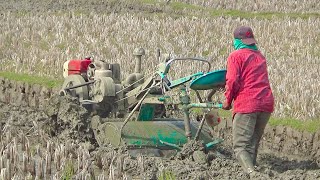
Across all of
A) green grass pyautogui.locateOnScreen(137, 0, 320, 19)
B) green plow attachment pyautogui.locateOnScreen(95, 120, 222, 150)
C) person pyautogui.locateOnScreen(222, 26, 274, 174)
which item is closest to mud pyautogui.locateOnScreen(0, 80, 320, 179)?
green plow attachment pyautogui.locateOnScreen(95, 120, 222, 150)

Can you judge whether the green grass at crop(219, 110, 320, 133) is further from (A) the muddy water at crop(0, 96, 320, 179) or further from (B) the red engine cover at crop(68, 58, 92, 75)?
(B) the red engine cover at crop(68, 58, 92, 75)

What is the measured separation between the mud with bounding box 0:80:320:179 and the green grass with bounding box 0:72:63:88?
1636 millimetres

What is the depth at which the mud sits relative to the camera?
6.45 m


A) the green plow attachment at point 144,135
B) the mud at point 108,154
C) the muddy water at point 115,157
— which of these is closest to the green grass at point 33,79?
the mud at point 108,154

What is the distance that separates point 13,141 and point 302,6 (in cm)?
1868

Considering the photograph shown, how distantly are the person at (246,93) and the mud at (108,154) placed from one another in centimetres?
26

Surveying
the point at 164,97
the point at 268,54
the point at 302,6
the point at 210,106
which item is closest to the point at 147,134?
the point at 164,97

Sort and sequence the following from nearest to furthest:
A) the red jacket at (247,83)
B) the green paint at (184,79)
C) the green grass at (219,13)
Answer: the red jacket at (247,83) < the green paint at (184,79) < the green grass at (219,13)

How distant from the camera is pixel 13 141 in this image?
7.25m

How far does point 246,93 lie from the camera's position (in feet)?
22.1

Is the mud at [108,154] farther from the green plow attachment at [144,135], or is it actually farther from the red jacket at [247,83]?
the red jacket at [247,83]

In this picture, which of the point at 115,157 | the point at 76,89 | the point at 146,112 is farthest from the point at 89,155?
the point at 76,89

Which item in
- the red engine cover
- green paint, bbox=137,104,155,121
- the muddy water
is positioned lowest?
the muddy water

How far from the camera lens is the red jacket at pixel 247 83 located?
6703 millimetres
